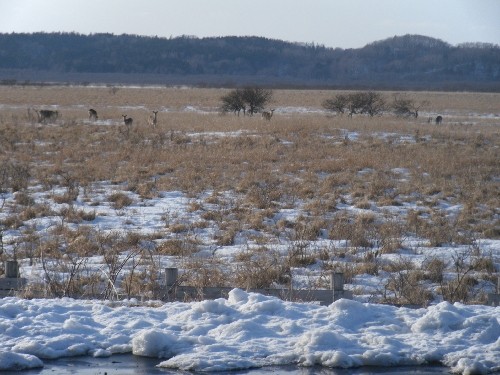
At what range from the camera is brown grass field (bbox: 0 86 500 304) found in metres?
15.2

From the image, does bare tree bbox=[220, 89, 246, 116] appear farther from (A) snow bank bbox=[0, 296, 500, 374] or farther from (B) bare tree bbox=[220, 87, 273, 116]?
(A) snow bank bbox=[0, 296, 500, 374]

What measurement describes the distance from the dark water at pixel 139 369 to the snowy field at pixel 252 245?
0.25 ft

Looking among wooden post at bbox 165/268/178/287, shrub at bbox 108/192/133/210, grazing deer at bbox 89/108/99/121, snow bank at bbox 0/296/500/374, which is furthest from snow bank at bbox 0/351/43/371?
grazing deer at bbox 89/108/99/121

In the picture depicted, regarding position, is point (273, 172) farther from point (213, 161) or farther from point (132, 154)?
point (132, 154)

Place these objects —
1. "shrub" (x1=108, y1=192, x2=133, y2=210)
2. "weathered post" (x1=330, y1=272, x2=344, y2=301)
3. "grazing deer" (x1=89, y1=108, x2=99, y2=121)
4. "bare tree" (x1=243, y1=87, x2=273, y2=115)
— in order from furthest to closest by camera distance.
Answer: "bare tree" (x1=243, y1=87, x2=273, y2=115)
"grazing deer" (x1=89, y1=108, x2=99, y2=121)
"shrub" (x1=108, y1=192, x2=133, y2=210)
"weathered post" (x1=330, y1=272, x2=344, y2=301)

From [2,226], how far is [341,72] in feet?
572

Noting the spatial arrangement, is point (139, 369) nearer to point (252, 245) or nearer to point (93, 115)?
point (252, 245)

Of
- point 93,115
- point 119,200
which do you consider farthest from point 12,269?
point 93,115

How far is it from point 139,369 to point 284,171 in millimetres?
15186

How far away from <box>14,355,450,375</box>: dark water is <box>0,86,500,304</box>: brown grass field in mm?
5195

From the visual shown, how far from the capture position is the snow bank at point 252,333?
21.6 feet

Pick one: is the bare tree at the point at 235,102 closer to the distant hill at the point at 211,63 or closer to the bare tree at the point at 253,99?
the bare tree at the point at 253,99

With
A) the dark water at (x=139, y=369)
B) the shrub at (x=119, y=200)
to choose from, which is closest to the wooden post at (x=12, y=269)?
the dark water at (x=139, y=369)

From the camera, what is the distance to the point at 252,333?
703 centimetres
